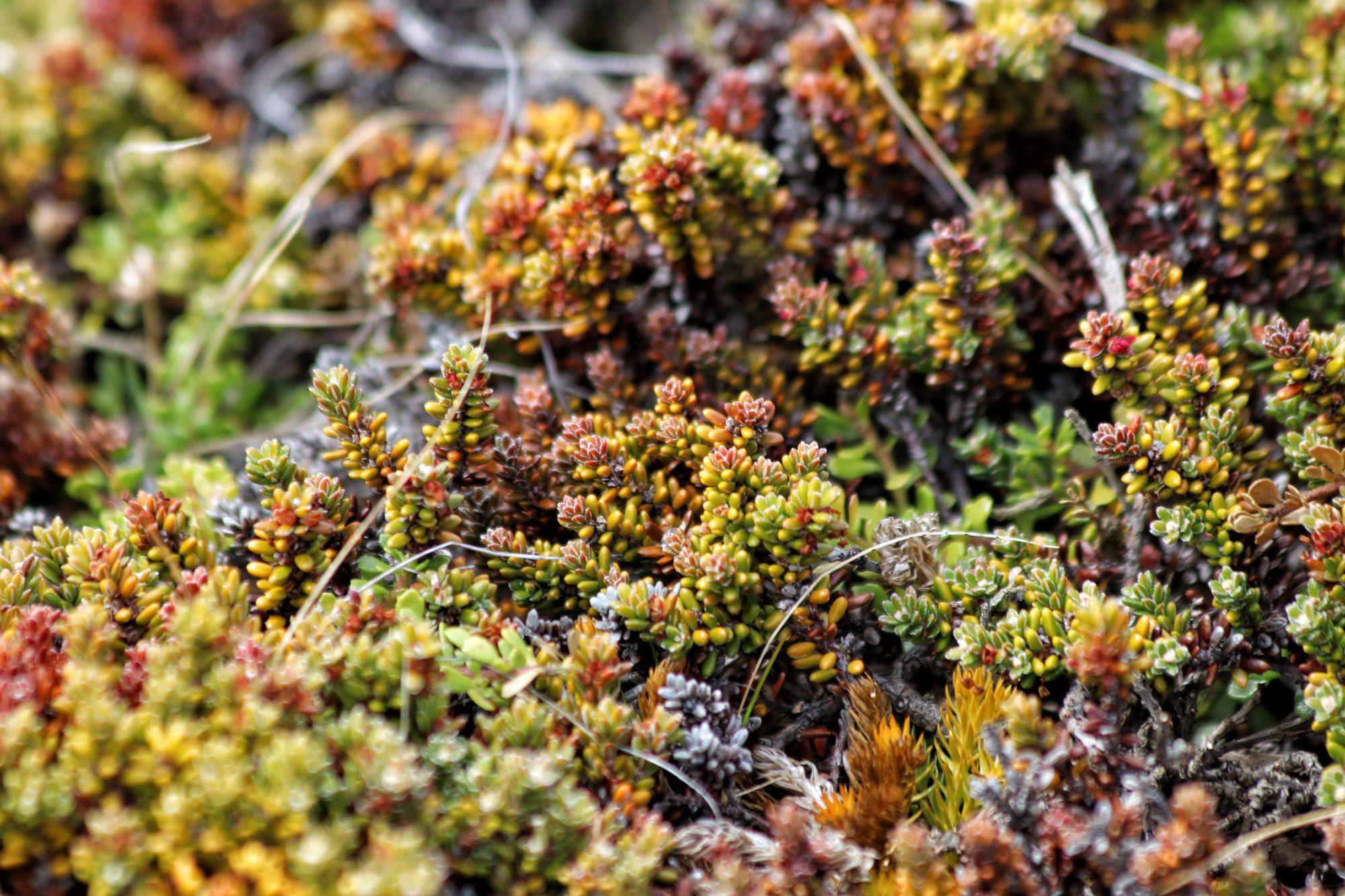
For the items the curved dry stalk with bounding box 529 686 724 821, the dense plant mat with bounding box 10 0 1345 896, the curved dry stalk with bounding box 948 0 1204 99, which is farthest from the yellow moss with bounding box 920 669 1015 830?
the curved dry stalk with bounding box 948 0 1204 99

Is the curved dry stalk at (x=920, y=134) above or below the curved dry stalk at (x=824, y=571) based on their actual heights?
above

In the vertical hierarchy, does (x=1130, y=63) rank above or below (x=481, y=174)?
above

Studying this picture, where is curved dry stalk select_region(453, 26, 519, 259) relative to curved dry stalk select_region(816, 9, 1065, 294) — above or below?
below

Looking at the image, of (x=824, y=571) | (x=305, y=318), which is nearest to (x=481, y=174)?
(x=305, y=318)

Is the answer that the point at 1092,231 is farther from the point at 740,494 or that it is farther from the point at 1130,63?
the point at 740,494

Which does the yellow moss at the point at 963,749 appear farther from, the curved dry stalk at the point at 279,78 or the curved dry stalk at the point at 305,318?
the curved dry stalk at the point at 279,78

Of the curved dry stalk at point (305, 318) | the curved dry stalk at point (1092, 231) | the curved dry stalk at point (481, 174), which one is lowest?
the curved dry stalk at point (305, 318)

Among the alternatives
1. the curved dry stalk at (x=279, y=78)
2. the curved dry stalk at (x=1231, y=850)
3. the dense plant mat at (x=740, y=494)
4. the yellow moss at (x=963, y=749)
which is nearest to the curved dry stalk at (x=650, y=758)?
the dense plant mat at (x=740, y=494)

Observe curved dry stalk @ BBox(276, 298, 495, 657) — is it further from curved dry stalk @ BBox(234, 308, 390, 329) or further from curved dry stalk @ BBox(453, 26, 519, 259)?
curved dry stalk @ BBox(234, 308, 390, 329)

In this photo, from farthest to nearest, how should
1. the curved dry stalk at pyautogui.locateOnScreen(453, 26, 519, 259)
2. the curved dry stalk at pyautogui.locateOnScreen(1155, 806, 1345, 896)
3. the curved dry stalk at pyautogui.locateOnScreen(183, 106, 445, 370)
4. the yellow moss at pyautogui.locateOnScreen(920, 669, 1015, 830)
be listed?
the curved dry stalk at pyautogui.locateOnScreen(183, 106, 445, 370)
the curved dry stalk at pyautogui.locateOnScreen(453, 26, 519, 259)
the yellow moss at pyautogui.locateOnScreen(920, 669, 1015, 830)
the curved dry stalk at pyautogui.locateOnScreen(1155, 806, 1345, 896)
